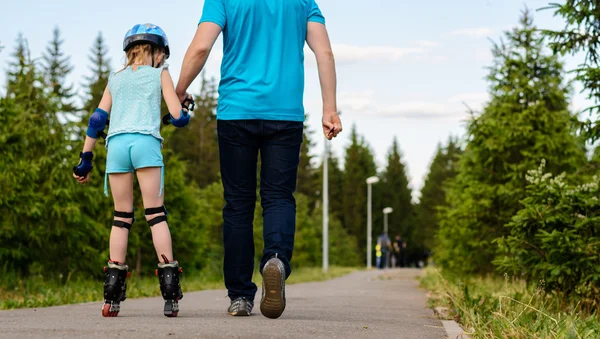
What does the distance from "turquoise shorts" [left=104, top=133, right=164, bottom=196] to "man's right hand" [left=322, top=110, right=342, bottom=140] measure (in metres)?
1.04

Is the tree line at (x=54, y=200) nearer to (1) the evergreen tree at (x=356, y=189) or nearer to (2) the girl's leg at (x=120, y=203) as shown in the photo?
(2) the girl's leg at (x=120, y=203)

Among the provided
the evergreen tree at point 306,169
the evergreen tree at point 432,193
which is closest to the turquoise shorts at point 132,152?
the evergreen tree at point 306,169

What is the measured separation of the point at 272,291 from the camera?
182 inches

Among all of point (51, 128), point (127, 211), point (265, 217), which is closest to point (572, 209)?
point (265, 217)

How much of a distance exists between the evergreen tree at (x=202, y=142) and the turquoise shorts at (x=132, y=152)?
62.7 metres

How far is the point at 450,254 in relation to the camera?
16.9 m

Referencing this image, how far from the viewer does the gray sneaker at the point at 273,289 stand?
461 centimetres

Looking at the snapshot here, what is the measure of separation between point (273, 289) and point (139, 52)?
1776mm

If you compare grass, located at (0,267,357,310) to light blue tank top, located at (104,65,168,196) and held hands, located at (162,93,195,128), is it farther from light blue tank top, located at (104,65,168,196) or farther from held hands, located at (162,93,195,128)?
held hands, located at (162,93,195,128)

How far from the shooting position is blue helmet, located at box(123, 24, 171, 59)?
517 centimetres

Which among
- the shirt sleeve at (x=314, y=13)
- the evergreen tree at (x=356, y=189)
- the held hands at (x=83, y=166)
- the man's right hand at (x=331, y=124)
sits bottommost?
the held hands at (x=83, y=166)

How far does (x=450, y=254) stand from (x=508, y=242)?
367 inches

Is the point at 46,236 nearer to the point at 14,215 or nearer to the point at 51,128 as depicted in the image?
the point at 14,215

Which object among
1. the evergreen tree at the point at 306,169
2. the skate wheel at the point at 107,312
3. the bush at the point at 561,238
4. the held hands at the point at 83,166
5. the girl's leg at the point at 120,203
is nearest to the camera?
the skate wheel at the point at 107,312
